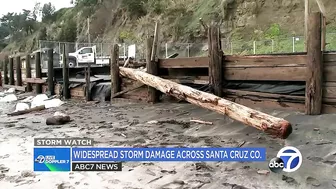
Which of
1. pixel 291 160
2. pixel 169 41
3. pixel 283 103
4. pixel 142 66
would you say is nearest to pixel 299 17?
pixel 169 41

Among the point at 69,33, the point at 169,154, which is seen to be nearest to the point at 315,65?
the point at 169,154

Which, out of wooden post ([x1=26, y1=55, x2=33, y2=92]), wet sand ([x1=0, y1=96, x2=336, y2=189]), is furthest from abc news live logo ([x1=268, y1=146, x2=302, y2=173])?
wooden post ([x1=26, y1=55, x2=33, y2=92])

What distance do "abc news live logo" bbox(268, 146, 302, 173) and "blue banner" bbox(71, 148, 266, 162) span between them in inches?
10.5

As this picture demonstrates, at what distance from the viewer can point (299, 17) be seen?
25.6m

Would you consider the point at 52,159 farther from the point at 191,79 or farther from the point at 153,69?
the point at 153,69

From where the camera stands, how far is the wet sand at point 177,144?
4.23 meters

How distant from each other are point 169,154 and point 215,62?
3421mm

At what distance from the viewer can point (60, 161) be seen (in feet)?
16.8

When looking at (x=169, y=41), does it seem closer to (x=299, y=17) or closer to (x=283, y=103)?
(x=299, y=17)

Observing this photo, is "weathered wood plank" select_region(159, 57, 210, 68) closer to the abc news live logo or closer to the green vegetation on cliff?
the abc news live logo

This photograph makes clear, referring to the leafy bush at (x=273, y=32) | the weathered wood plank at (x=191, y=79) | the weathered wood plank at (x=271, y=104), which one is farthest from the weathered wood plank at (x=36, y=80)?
the leafy bush at (x=273, y=32)

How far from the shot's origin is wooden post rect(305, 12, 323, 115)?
6.07m

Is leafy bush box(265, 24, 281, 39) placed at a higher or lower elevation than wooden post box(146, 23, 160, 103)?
higher

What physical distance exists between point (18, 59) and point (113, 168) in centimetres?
1715
